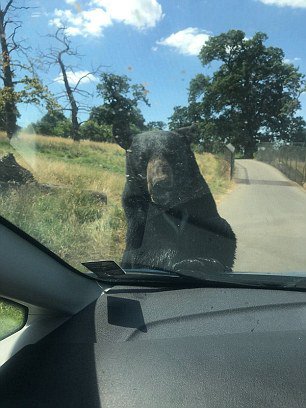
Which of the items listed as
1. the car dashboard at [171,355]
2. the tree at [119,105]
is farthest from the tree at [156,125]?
the car dashboard at [171,355]

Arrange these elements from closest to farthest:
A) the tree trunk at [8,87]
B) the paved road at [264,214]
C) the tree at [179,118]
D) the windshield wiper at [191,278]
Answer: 1. the tree trunk at [8,87]
2. the windshield wiper at [191,278]
3. the tree at [179,118]
4. the paved road at [264,214]

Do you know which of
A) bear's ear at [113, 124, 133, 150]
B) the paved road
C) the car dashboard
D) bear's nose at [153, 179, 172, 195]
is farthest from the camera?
the paved road

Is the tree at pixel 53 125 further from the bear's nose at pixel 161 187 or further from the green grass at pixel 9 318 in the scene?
the green grass at pixel 9 318

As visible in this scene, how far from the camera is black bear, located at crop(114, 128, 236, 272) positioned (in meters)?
3.87

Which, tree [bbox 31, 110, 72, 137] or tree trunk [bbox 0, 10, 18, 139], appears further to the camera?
tree [bbox 31, 110, 72, 137]

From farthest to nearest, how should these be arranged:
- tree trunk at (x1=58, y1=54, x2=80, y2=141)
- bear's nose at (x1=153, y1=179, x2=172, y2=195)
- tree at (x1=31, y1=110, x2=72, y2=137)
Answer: bear's nose at (x1=153, y1=179, x2=172, y2=195) → tree at (x1=31, y1=110, x2=72, y2=137) → tree trunk at (x1=58, y1=54, x2=80, y2=141)

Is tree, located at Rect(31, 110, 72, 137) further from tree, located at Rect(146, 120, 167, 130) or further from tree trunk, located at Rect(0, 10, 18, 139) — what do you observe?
tree, located at Rect(146, 120, 167, 130)

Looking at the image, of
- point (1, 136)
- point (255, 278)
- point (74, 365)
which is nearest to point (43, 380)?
point (74, 365)

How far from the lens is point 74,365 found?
238cm

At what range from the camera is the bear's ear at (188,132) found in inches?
155

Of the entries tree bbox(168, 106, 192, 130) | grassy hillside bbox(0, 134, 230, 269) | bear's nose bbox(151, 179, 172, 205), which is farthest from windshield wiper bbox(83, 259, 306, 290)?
tree bbox(168, 106, 192, 130)

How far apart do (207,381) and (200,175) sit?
226 centimetres

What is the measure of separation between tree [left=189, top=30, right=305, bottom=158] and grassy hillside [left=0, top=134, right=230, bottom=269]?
47cm

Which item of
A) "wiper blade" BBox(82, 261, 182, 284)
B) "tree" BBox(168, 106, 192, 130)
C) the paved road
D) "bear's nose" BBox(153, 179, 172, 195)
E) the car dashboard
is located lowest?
the car dashboard
